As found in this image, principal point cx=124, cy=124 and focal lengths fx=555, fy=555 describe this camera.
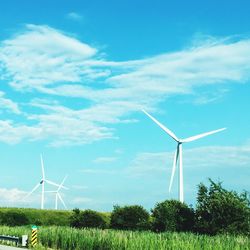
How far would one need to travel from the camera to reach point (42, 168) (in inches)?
3066

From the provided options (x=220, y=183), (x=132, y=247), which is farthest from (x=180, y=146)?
(x=132, y=247)

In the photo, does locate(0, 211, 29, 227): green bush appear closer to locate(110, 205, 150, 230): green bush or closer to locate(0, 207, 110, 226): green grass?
locate(0, 207, 110, 226): green grass

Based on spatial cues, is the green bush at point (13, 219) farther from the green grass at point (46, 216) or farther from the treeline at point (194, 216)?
the treeline at point (194, 216)

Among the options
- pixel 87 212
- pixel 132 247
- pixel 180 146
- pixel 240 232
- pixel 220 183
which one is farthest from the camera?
pixel 87 212

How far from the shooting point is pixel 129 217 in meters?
48.3

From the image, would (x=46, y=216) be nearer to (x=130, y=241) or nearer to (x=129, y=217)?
(x=129, y=217)

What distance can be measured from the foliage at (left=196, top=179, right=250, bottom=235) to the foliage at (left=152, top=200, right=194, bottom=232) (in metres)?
2.01

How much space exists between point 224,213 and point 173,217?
5.08 metres

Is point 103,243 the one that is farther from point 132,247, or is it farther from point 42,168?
point 42,168

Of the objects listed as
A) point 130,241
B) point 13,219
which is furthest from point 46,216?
point 130,241

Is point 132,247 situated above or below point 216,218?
below

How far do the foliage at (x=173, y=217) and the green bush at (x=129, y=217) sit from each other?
3.39 m

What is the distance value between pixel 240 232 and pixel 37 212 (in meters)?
40.5

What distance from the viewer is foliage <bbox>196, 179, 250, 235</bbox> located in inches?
1535
